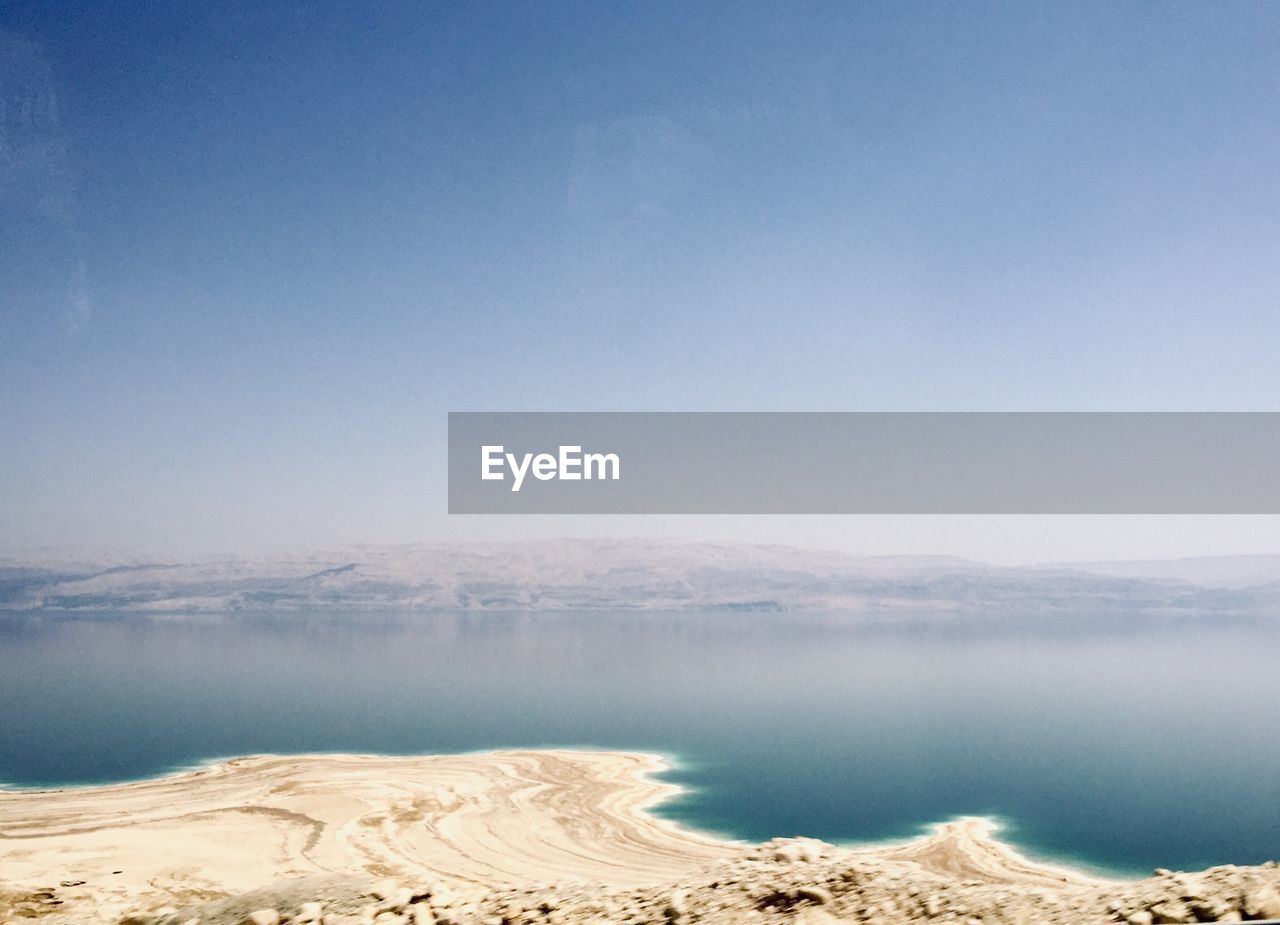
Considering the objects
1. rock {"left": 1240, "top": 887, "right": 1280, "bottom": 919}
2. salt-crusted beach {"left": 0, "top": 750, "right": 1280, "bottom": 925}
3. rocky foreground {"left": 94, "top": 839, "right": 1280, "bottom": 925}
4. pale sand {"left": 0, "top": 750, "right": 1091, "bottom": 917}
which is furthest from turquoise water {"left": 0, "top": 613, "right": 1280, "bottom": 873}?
rock {"left": 1240, "top": 887, "right": 1280, "bottom": 919}

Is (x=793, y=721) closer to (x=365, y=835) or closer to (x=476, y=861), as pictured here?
(x=476, y=861)

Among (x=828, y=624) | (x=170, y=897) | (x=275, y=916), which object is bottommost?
(x=828, y=624)

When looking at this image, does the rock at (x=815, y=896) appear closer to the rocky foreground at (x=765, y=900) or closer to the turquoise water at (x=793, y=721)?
the rocky foreground at (x=765, y=900)

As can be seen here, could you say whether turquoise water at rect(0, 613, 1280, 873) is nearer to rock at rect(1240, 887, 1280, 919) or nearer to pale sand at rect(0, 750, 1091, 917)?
pale sand at rect(0, 750, 1091, 917)

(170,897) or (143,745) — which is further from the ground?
(170,897)

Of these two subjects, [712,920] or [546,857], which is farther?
[546,857]

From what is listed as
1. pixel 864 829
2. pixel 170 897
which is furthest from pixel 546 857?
pixel 864 829

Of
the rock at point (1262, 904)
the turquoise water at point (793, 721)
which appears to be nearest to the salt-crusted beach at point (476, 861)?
the rock at point (1262, 904)

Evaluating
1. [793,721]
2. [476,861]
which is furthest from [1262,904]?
[793,721]

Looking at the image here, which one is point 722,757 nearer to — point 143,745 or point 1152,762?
point 1152,762
